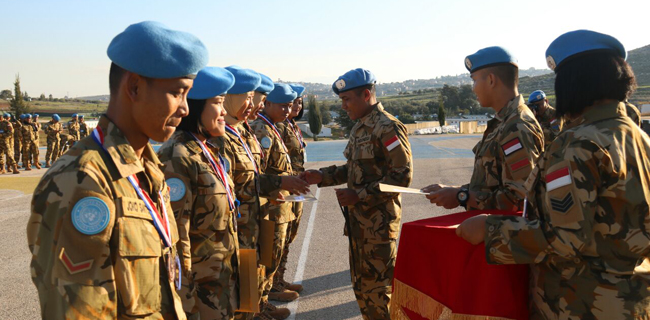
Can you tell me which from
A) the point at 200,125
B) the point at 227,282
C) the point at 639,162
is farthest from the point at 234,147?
the point at 639,162

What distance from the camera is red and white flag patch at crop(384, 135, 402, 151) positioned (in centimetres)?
439

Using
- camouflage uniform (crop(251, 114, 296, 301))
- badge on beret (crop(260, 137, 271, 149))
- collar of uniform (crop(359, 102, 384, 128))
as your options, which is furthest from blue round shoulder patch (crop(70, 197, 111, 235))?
badge on beret (crop(260, 137, 271, 149))

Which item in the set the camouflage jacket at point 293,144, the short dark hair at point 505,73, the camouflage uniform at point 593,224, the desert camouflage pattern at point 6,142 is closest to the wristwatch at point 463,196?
the short dark hair at point 505,73

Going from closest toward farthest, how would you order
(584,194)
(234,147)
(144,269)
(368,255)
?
(144,269)
(584,194)
(234,147)
(368,255)

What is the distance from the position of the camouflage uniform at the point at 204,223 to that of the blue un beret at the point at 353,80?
2050 mm

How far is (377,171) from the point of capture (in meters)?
4.57

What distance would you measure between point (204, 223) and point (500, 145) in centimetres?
197

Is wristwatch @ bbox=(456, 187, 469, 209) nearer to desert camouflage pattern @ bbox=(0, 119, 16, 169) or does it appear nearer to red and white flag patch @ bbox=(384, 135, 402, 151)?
red and white flag patch @ bbox=(384, 135, 402, 151)

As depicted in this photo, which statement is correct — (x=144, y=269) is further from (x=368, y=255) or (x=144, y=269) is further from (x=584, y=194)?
(x=368, y=255)

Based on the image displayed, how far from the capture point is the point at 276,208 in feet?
17.6

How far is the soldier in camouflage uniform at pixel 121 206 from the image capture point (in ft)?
4.77

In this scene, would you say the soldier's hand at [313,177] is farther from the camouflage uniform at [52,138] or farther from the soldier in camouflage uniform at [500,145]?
the camouflage uniform at [52,138]

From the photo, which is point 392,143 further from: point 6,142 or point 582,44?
point 6,142

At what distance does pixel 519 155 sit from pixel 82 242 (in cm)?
261
